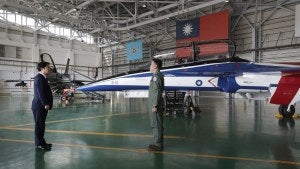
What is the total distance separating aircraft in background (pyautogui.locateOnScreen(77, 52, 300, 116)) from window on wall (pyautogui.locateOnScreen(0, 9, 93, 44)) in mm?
27432

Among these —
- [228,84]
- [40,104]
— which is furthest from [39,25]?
[40,104]

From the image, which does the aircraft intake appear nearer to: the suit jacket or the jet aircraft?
the jet aircraft

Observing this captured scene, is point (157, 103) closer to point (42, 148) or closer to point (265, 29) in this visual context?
point (42, 148)

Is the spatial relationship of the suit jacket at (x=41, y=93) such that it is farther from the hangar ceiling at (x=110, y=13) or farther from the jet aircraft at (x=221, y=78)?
the hangar ceiling at (x=110, y=13)

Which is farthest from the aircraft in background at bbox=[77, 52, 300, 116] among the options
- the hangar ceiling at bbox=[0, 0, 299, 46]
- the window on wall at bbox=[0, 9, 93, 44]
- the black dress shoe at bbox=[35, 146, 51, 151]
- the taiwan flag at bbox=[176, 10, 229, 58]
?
the window on wall at bbox=[0, 9, 93, 44]

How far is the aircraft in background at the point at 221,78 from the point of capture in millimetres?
8383

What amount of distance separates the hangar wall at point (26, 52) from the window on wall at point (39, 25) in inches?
31.6

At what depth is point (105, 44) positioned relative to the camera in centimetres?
4088

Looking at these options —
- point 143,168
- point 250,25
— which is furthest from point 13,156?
point 250,25

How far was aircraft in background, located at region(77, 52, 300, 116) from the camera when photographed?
838 cm

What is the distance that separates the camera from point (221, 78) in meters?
9.12

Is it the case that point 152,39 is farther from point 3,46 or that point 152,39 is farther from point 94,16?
point 3,46

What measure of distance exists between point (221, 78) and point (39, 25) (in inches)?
1292

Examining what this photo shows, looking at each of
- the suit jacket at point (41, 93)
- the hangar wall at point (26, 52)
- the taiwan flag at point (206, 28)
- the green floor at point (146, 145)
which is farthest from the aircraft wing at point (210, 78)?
the hangar wall at point (26, 52)
